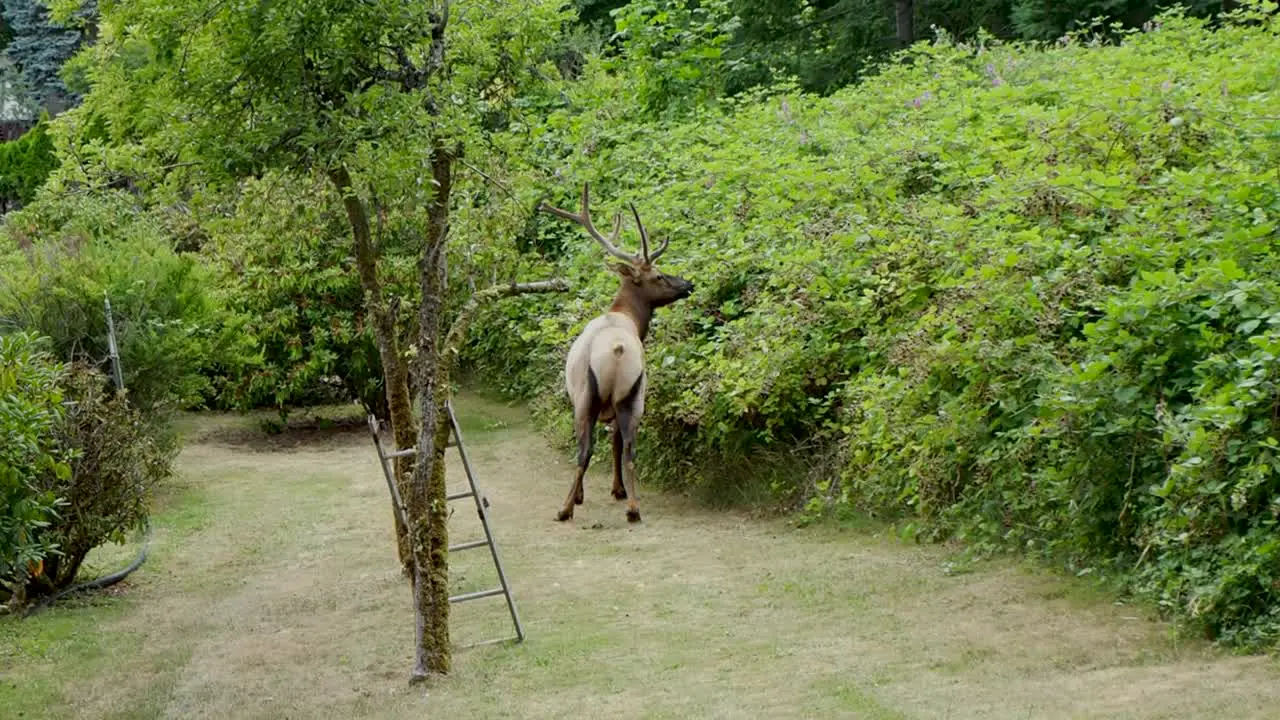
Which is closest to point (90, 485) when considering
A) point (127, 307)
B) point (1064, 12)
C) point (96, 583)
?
point (96, 583)

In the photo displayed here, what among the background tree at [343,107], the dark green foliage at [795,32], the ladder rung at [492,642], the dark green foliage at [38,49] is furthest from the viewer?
the dark green foliage at [38,49]

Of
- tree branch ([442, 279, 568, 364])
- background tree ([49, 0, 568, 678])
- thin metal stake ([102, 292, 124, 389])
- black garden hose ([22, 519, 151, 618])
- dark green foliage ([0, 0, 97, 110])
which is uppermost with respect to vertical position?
dark green foliage ([0, 0, 97, 110])

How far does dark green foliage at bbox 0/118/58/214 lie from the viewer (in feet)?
109

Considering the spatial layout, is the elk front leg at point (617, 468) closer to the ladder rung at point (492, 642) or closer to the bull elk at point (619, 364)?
the bull elk at point (619, 364)

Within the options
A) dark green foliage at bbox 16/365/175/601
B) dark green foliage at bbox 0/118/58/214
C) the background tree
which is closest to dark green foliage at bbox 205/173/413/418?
dark green foliage at bbox 16/365/175/601

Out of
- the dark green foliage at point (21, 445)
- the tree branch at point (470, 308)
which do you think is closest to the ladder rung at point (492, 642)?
the tree branch at point (470, 308)

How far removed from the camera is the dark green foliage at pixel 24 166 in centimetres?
3331

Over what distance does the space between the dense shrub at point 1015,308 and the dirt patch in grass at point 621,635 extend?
45 cm

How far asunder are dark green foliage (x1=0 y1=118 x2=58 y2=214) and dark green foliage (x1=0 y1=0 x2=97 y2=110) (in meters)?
13.9

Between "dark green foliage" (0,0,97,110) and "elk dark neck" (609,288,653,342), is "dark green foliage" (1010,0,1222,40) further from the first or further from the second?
"dark green foliage" (0,0,97,110)

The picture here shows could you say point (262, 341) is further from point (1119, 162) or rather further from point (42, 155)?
point (42, 155)

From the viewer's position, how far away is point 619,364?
12641mm

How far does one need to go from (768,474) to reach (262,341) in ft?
28.8

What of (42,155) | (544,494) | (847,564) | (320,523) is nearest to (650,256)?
(544,494)
